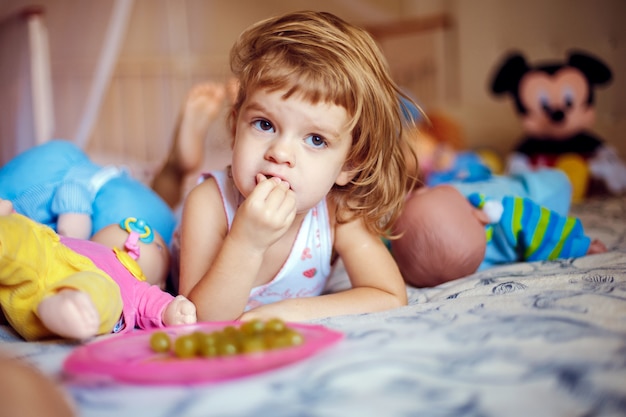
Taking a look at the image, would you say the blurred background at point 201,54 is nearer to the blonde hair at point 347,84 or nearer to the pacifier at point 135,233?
the pacifier at point 135,233

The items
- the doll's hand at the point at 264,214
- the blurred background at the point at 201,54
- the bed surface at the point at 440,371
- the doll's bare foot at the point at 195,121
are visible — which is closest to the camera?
the bed surface at the point at 440,371

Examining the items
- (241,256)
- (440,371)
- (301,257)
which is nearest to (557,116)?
(301,257)

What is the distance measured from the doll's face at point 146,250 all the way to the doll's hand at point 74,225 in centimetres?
3

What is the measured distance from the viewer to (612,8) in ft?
9.11

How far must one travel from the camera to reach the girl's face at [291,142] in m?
0.86

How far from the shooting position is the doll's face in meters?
1.07

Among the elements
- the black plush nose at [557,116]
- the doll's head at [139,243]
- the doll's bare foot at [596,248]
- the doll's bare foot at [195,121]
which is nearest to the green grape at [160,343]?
the doll's head at [139,243]

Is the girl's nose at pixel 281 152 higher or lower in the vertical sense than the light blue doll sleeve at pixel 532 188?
higher

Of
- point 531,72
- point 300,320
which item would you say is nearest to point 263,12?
point 531,72

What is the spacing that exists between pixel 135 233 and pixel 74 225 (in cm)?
13

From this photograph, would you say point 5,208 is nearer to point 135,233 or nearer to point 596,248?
point 135,233

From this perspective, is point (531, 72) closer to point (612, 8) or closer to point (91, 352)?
point (612, 8)

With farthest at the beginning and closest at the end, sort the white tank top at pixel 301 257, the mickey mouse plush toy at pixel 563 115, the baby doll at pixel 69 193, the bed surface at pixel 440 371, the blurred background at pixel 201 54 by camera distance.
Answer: the mickey mouse plush toy at pixel 563 115 < the blurred background at pixel 201 54 < the baby doll at pixel 69 193 < the white tank top at pixel 301 257 < the bed surface at pixel 440 371

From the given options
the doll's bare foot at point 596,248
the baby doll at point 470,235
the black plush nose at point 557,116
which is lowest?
the doll's bare foot at point 596,248
